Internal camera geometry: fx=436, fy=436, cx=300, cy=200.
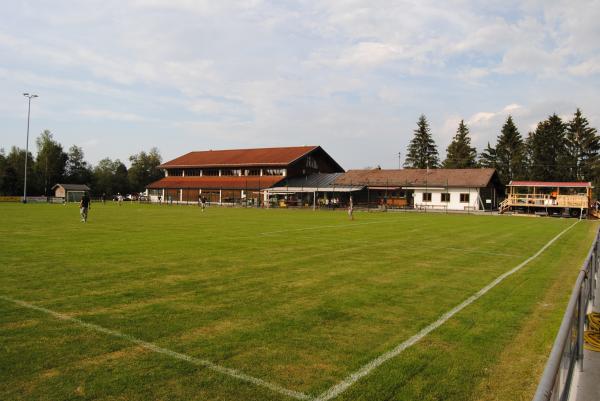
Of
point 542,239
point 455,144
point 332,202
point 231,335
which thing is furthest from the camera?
point 455,144

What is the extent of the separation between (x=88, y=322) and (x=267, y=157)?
64157 mm

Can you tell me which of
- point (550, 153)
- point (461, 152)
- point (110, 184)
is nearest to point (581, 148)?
point (550, 153)

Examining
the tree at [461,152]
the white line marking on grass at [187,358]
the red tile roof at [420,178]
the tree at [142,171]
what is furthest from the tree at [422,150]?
the white line marking on grass at [187,358]

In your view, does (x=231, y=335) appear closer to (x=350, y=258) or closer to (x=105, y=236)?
(x=350, y=258)

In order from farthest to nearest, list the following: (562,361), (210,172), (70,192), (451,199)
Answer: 1. (70,192)
2. (210,172)
3. (451,199)
4. (562,361)

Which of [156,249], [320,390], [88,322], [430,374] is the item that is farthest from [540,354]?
[156,249]

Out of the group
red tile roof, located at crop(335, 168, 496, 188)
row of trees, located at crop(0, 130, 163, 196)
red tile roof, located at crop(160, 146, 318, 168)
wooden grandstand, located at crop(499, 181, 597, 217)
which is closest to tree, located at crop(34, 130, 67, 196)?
row of trees, located at crop(0, 130, 163, 196)

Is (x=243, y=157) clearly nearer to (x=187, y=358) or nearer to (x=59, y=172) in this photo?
(x=59, y=172)

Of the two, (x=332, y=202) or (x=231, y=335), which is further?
(x=332, y=202)

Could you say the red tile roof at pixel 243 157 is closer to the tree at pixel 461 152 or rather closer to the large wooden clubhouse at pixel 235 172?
the large wooden clubhouse at pixel 235 172

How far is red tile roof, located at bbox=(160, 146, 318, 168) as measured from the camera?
67456mm

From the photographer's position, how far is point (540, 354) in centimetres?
552

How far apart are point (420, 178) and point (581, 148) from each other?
38.6 m

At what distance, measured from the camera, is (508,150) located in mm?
80750
